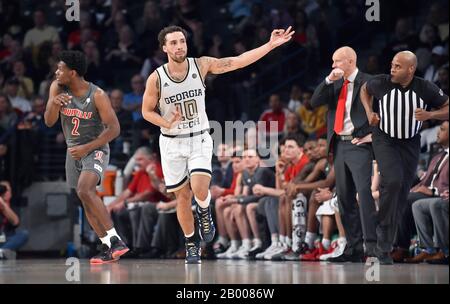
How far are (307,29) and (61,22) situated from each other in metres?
4.92

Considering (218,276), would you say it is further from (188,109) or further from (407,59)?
(407,59)

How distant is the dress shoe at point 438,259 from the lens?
31.5ft

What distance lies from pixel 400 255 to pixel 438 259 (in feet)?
1.50

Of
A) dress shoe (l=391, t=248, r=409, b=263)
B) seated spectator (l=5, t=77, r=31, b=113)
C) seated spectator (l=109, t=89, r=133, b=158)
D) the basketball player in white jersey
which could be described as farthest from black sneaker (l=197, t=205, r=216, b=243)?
seated spectator (l=5, t=77, r=31, b=113)

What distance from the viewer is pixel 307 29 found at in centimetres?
1547

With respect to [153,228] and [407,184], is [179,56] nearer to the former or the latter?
[407,184]

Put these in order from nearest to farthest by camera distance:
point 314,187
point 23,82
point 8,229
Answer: point 314,187, point 8,229, point 23,82

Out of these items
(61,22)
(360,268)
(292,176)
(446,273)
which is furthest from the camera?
(61,22)

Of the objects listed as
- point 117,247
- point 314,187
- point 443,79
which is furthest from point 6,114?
point 443,79

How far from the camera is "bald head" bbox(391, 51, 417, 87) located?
8.42 m

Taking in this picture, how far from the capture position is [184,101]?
334 inches

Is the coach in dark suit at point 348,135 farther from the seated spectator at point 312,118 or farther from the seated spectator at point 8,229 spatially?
the seated spectator at point 8,229
